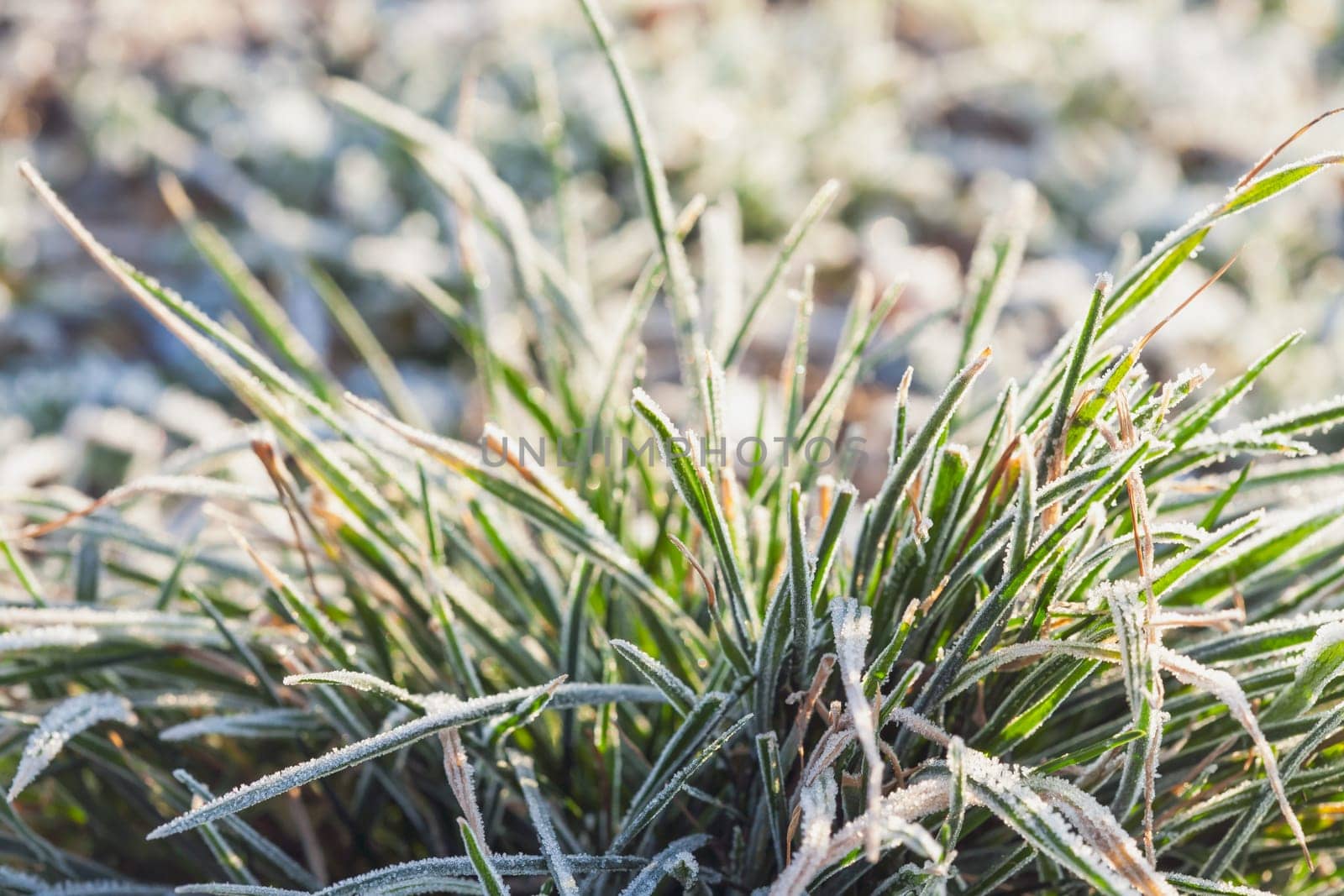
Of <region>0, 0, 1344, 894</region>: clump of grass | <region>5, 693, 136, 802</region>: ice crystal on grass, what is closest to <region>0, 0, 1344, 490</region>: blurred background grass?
<region>0, 0, 1344, 894</region>: clump of grass

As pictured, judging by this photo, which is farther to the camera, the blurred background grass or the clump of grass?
the blurred background grass

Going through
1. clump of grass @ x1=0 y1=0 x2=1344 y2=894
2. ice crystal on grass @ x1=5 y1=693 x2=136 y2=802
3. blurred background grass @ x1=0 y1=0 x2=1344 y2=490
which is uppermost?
blurred background grass @ x1=0 y1=0 x2=1344 y2=490

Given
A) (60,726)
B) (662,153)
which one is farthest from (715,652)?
(662,153)

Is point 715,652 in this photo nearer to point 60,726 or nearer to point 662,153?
point 60,726

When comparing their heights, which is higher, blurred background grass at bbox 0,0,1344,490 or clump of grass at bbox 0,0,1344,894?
blurred background grass at bbox 0,0,1344,490

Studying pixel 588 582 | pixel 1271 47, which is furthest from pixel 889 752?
pixel 1271 47

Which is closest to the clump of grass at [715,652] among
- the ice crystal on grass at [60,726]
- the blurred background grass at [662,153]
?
the ice crystal on grass at [60,726]

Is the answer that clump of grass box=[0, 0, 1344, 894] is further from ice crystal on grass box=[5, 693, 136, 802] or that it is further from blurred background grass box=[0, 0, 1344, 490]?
blurred background grass box=[0, 0, 1344, 490]
